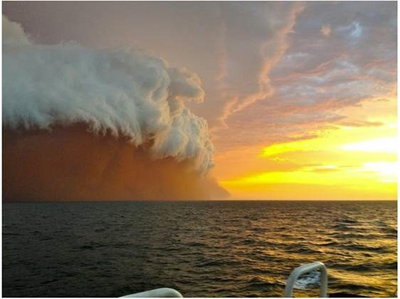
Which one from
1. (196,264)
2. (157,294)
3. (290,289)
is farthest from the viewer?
(196,264)

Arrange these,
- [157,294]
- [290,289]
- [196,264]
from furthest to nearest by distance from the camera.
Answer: [196,264], [290,289], [157,294]

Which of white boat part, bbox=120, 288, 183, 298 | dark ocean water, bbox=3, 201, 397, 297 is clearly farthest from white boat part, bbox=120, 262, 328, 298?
dark ocean water, bbox=3, 201, 397, 297

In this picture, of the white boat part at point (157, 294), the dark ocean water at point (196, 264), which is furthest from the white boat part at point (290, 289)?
the dark ocean water at point (196, 264)

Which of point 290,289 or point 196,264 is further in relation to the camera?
point 196,264

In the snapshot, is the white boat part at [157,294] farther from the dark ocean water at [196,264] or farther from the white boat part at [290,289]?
the dark ocean water at [196,264]

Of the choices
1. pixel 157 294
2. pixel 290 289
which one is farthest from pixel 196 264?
pixel 157 294

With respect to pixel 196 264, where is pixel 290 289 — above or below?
above

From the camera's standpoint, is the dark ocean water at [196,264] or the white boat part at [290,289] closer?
the white boat part at [290,289]

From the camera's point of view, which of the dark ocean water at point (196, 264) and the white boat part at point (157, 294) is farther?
the dark ocean water at point (196, 264)

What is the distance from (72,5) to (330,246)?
1119 inches

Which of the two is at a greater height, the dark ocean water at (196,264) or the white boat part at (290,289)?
the white boat part at (290,289)

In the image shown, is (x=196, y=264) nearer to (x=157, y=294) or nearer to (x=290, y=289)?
(x=290, y=289)

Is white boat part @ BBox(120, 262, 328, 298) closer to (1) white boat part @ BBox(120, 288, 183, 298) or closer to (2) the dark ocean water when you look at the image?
(1) white boat part @ BBox(120, 288, 183, 298)

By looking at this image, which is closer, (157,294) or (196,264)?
(157,294)
